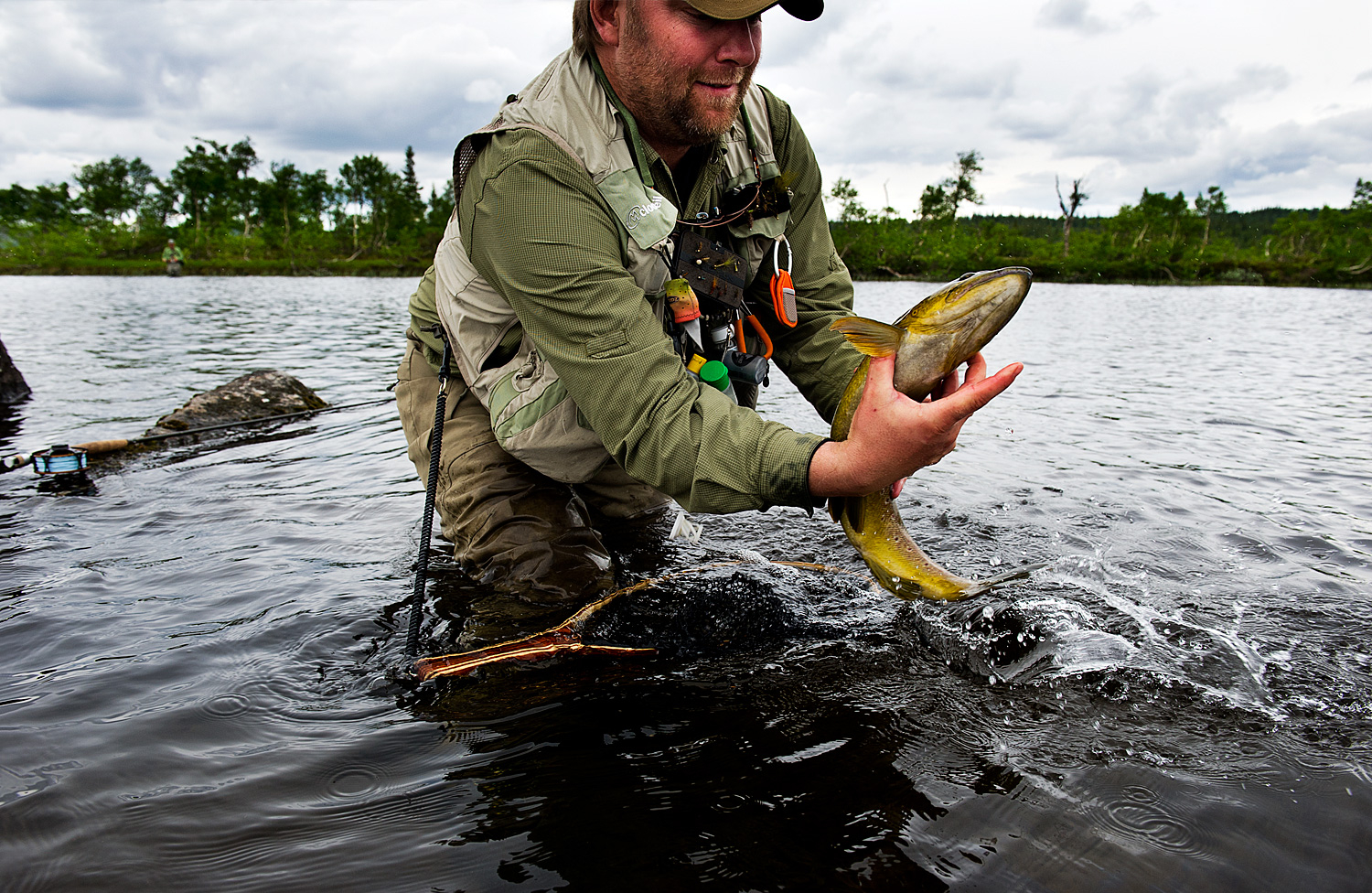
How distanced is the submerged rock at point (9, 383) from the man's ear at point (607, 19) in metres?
10.6

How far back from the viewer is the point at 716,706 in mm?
2865

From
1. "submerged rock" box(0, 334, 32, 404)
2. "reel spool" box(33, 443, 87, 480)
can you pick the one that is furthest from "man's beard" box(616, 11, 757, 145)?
"submerged rock" box(0, 334, 32, 404)

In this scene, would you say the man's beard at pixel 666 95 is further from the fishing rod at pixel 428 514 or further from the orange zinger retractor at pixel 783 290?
the fishing rod at pixel 428 514

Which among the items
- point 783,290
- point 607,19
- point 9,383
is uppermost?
point 607,19

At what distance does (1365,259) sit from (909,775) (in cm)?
7905

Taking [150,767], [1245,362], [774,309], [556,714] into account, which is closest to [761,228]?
[774,309]

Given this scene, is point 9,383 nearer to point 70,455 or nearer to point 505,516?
point 70,455

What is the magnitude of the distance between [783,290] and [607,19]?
1.28 metres

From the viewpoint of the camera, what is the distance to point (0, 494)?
5.62 m

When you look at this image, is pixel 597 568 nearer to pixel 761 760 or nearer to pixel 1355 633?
pixel 761 760

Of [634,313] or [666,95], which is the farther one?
[666,95]

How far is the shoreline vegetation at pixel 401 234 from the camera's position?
213ft

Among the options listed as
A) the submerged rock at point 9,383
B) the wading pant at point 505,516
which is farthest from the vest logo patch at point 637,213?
the submerged rock at point 9,383

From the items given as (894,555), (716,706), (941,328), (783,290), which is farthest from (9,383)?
(941,328)
